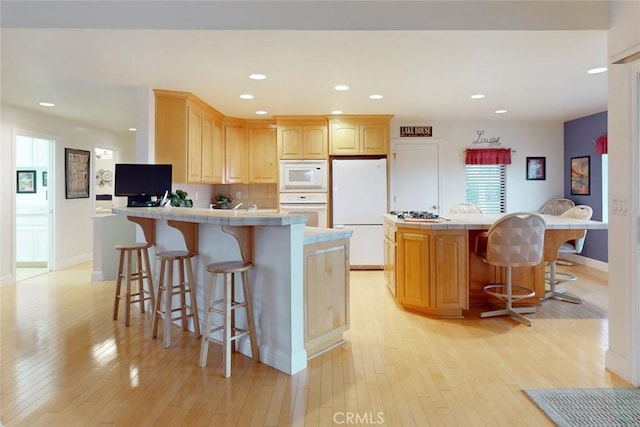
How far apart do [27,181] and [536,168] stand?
8.53m

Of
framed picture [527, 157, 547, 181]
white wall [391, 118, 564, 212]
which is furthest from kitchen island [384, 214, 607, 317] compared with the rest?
framed picture [527, 157, 547, 181]

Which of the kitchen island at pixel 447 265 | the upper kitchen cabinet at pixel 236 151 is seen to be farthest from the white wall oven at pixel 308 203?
the kitchen island at pixel 447 265

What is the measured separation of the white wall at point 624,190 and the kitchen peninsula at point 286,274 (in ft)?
5.87

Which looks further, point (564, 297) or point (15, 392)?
point (564, 297)

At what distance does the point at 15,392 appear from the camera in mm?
2291

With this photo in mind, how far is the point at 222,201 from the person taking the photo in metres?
6.34

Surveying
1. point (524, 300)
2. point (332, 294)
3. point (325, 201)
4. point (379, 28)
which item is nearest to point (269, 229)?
point (332, 294)

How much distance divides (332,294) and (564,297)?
9.42 feet

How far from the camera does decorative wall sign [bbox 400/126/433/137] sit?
6406mm

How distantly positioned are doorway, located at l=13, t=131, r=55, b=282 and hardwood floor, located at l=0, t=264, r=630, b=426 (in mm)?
2723

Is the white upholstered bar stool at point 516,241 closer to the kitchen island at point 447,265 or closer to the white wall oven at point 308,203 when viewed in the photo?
the kitchen island at point 447,265

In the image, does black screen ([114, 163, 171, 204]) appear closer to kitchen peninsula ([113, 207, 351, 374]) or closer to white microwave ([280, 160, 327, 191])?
kitchen peninsula ([113, 207, 351, 374])

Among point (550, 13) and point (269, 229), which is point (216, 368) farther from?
point (550, 13)

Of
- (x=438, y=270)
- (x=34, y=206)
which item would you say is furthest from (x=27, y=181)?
(x=438, y=270)
